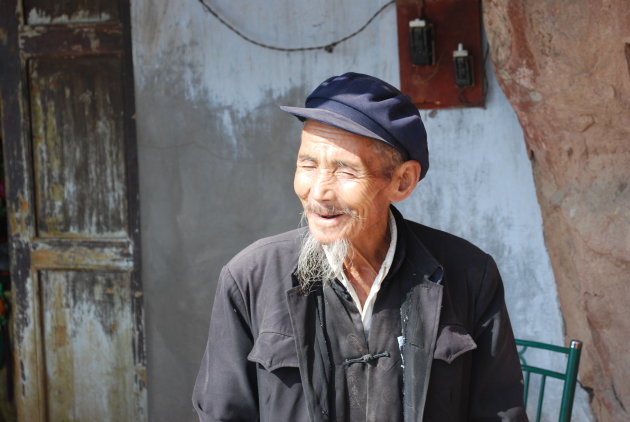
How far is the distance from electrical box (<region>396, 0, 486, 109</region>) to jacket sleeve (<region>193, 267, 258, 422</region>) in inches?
78.1

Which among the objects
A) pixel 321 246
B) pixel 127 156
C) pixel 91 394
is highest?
pixel 127 156

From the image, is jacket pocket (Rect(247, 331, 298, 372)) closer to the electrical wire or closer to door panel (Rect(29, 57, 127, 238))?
the electrical wire

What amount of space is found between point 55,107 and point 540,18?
98.4 inches

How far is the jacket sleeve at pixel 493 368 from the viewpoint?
2084 millimetres

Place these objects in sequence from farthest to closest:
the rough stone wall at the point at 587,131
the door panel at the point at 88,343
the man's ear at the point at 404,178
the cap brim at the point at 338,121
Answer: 1. the door panel at the point at 88,343
2. the rough stone wall at the point at 587,131
3. the man's ear at the point at 404,178
4. the cap brim at the point at 338,121

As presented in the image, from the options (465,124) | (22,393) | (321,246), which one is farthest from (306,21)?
(22,393)

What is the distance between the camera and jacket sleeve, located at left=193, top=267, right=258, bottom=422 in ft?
6.67

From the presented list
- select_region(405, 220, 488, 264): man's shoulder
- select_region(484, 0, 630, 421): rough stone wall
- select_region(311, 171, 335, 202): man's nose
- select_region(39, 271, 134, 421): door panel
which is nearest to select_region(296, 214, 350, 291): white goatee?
select_region(311, 171, 335, 202): man's nose

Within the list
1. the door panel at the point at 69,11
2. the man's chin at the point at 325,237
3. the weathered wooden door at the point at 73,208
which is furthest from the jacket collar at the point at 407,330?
the door panel at the point at 69,11

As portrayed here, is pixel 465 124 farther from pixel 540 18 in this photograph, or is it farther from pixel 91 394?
pixel 91 394

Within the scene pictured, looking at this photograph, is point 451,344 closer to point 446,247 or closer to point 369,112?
point 446,247

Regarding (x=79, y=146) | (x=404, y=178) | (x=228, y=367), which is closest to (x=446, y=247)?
(x=404, y=178)

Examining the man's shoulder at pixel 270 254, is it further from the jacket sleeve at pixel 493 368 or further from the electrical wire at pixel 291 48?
the electrical wire at pixel 291 48

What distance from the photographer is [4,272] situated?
5090 mm
